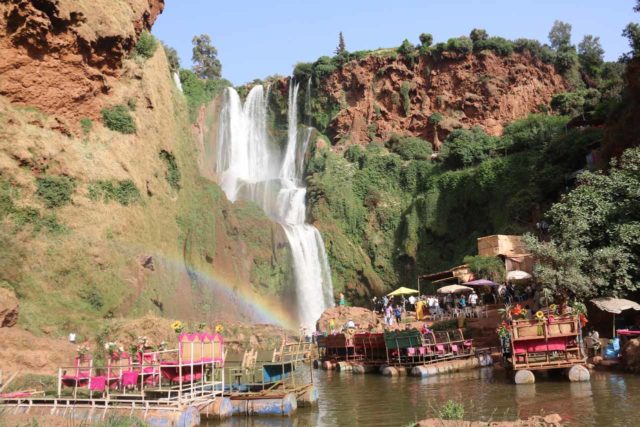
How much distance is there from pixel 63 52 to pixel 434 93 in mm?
40553

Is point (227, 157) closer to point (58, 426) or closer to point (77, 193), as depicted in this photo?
point (77, 193)

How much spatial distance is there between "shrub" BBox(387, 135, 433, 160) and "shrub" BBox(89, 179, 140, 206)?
32031 millimetres

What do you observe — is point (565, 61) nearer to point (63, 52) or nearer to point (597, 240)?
point (597, 240)

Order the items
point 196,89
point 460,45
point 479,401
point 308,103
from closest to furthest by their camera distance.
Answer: point 479,401 → point 460,45 → point 196,89 → point 308,103

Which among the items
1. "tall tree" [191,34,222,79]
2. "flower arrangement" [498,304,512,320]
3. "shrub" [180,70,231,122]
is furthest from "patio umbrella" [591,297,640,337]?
"tall tree" [191,34,222,79]

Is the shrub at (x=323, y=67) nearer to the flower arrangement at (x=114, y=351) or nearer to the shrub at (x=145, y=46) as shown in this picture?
the shrub at (x=145, y=46)

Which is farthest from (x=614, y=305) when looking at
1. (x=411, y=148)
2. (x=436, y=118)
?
(x=436, y=118)

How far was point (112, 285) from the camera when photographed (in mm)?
31516

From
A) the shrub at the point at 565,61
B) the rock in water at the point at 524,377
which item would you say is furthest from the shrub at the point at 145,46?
the shrub at the point at 565,61

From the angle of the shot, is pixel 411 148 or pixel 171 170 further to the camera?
pixel 411 148

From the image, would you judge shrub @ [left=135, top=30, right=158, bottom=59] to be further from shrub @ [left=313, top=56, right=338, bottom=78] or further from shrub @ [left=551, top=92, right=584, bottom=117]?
shrub @ [left=551, top=92, right=584, bottom=117]

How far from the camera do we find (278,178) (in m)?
62.9

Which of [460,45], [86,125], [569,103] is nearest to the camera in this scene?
[86,125]

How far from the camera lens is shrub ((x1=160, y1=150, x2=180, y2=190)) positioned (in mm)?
42250
